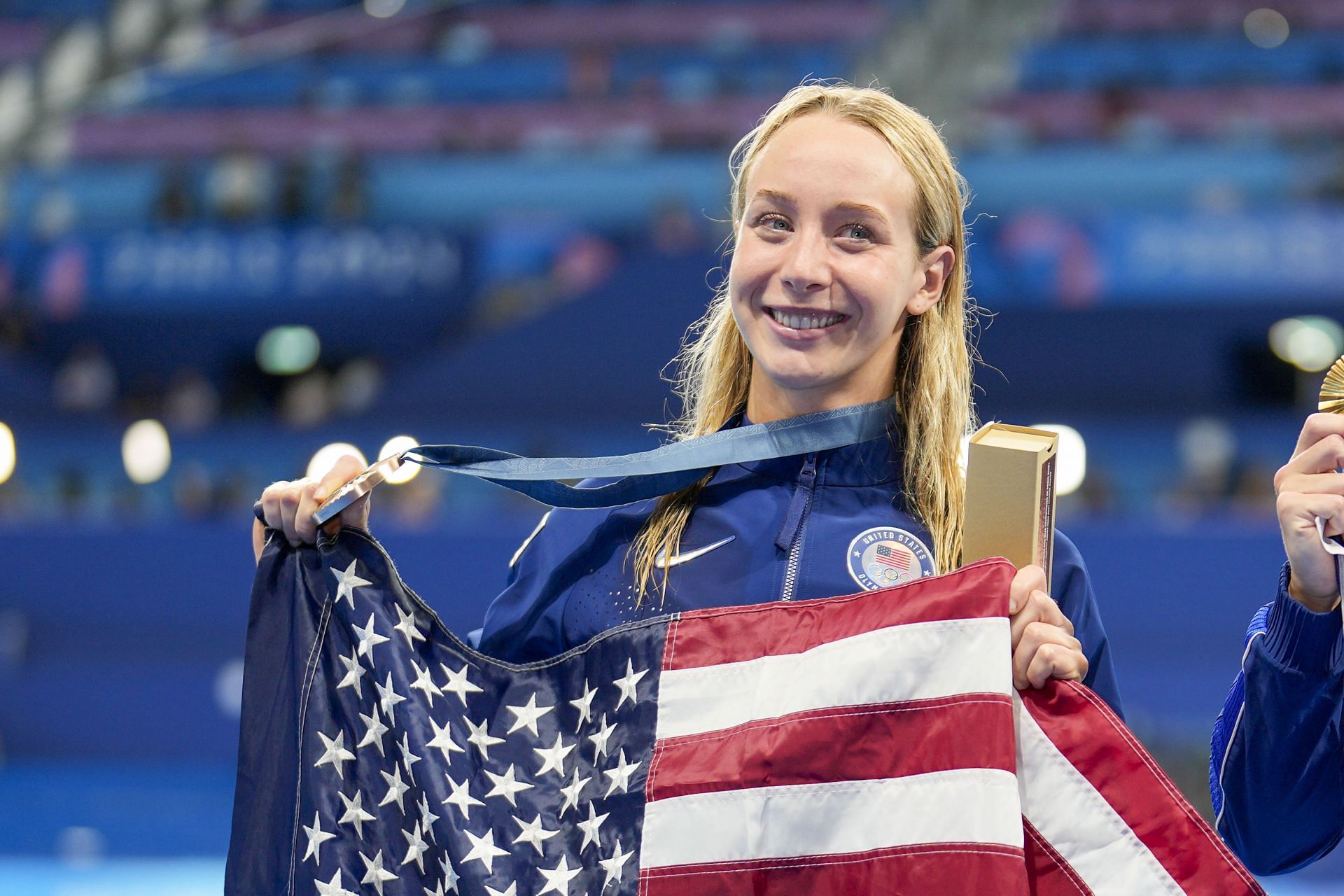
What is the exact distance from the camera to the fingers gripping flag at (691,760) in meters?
1.56

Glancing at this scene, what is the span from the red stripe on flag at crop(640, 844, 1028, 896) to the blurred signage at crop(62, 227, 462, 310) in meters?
10.6

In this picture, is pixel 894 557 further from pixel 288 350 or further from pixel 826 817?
pixel 288 350

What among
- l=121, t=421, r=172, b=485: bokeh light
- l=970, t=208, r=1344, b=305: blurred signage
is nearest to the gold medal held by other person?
l=970, t=208, r=1344, b=305: blurred signage

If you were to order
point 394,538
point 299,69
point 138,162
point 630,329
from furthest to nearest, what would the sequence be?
point 299,69
point 138,162
point 630,329
point 394,538

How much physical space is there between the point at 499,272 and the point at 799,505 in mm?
10149

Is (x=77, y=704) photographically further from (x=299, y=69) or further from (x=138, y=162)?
(x=299, y=69)

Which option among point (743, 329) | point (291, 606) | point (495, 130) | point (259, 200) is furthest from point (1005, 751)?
point (495, 130)

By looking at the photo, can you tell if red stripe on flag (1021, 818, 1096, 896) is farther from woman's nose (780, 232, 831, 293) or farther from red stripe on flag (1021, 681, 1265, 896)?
woman's nose (780, 232, 831, 293)

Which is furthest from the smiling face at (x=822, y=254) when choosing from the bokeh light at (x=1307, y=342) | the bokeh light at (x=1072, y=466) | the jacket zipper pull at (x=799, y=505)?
the bokeh light at (x=1307, y=342)

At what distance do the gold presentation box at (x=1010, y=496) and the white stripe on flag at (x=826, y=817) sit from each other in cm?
28

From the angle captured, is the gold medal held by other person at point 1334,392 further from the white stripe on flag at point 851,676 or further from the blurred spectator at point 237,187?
the blurred spectator at point 237,187

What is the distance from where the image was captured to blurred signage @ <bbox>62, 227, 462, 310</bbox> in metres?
11.9

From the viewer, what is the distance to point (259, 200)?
12047 mm

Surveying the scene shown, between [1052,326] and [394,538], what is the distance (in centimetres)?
538
